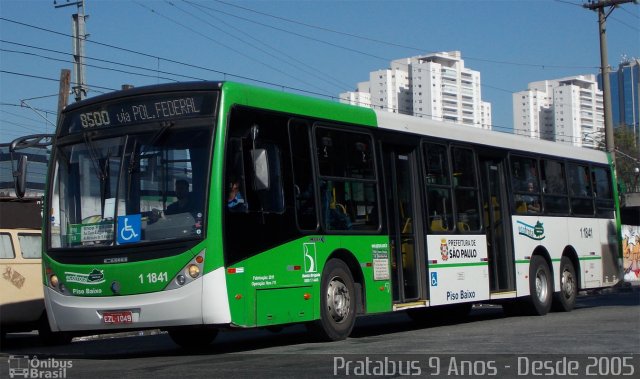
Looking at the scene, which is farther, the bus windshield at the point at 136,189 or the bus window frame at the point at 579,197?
the bus window frame at the point at 579,197

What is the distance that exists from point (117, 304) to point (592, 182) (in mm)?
13147

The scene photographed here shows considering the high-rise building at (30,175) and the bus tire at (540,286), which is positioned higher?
the high-rise building at (30,175)

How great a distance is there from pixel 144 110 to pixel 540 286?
32.6ft

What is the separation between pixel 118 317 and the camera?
11453mm

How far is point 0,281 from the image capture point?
671 inches

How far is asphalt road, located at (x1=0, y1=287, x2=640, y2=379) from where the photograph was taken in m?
9.66

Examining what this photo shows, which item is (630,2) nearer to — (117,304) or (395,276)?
(395,276)

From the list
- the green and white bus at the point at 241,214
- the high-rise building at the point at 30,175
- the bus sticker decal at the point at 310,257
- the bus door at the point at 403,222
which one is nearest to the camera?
the green and white bus at the point at 241,214

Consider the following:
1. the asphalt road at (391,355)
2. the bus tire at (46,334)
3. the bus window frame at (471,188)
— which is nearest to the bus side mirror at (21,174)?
the asphalt road at (391,355)

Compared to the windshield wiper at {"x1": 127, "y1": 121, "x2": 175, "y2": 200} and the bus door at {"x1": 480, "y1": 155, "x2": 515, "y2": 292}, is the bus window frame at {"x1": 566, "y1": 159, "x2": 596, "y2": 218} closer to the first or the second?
the bus door at {"x1": 480, "y1": 155, "x2": 515, "y2": 292}

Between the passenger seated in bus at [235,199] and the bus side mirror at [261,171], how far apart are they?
0.70ft

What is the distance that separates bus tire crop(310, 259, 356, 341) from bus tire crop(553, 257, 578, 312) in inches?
295

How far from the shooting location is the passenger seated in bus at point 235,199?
451 inches

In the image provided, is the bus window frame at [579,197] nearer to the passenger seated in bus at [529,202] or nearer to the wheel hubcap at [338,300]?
the passenger seated in bus at [529,202]
